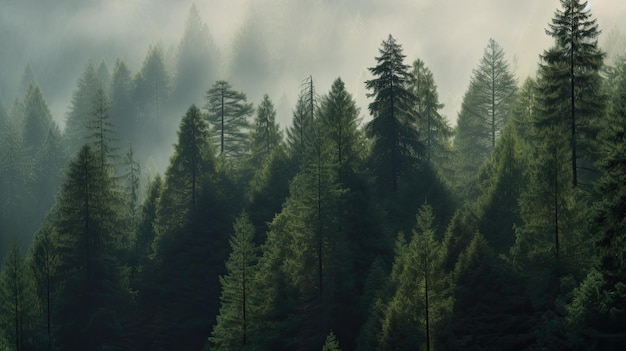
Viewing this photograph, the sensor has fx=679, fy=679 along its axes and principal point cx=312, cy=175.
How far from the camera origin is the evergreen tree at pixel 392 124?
148ft

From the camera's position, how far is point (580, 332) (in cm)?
2688

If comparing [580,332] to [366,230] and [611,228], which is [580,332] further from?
[366,230]

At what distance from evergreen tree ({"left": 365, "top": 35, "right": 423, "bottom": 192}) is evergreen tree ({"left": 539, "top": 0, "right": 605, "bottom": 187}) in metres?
10.9

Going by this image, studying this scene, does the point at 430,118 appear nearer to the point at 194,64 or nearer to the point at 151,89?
the point at 151,89

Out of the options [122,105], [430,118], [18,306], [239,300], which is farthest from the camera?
[122,105]

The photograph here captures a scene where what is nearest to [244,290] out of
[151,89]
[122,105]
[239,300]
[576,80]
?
[239,300]

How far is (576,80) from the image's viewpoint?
36.0 meters

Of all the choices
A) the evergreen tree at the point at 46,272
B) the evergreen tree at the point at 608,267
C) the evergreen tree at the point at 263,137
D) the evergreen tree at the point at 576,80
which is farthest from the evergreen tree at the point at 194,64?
the evergreen tree at the point at 608,267

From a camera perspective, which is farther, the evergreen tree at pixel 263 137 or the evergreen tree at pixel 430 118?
the evergreen tree at pixel 263 137

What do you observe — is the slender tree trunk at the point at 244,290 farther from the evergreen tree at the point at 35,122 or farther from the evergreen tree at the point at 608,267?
the evergreen tree at the point at 35,122

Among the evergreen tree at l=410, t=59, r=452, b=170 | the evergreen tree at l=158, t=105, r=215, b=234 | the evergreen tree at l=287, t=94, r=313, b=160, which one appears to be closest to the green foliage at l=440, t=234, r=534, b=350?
the evergreen tree at l=287, t=94, r=313, b=160

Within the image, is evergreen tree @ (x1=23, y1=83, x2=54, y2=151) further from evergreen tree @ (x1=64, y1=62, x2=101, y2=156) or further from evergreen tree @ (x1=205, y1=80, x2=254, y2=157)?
evergreen tree @ (x1=205, y1=80, x2=254, y2=157)

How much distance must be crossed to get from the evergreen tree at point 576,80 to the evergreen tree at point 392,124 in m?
10.9

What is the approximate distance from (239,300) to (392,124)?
15.5 m
